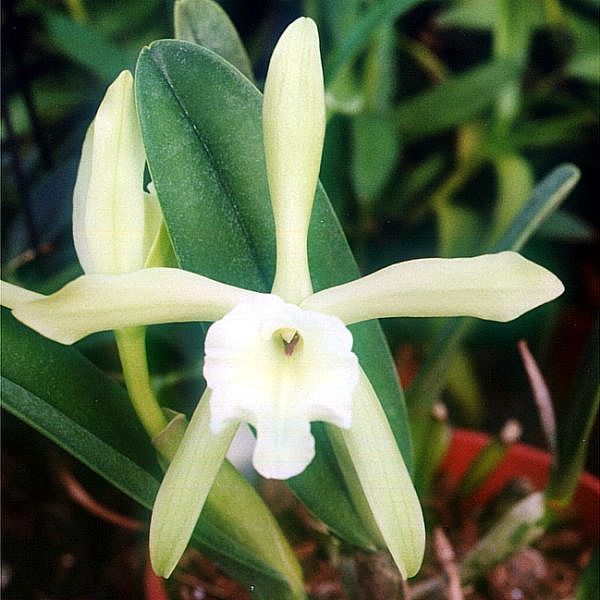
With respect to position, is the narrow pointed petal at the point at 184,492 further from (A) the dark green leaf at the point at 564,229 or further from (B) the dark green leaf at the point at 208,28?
(A) the dark green leaf at the point at 564,229

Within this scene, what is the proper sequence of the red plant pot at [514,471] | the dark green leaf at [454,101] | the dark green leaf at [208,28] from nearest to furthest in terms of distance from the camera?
the dark green leaf at [208,28], the red plant pot at [514,471], the dark green leaf at [454,101]

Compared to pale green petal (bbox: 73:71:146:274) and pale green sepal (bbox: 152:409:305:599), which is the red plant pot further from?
pale green petal (bbox: 73:71:146:274)

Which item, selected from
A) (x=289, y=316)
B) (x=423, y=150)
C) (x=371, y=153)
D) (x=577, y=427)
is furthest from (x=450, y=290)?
(x=423, y=150)

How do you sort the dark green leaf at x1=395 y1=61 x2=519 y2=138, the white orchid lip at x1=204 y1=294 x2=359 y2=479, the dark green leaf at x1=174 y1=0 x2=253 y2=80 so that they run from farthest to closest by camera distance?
the dark green leaf at x1=395 y1=61 x2=519 y2=138 → the dark green leaf at x1=174 y1=0 x2=253 y2=80 → the white orchid lip at x1=204 y1=294 x2=359 y2=479

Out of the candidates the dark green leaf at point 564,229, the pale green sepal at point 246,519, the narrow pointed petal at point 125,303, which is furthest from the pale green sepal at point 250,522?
the dark green leaf at point 564,229

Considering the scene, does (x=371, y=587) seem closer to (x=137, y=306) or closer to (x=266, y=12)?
(x=137, y=306)

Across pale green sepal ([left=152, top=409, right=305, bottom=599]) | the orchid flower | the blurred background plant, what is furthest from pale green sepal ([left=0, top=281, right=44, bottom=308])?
the blurred background plant
